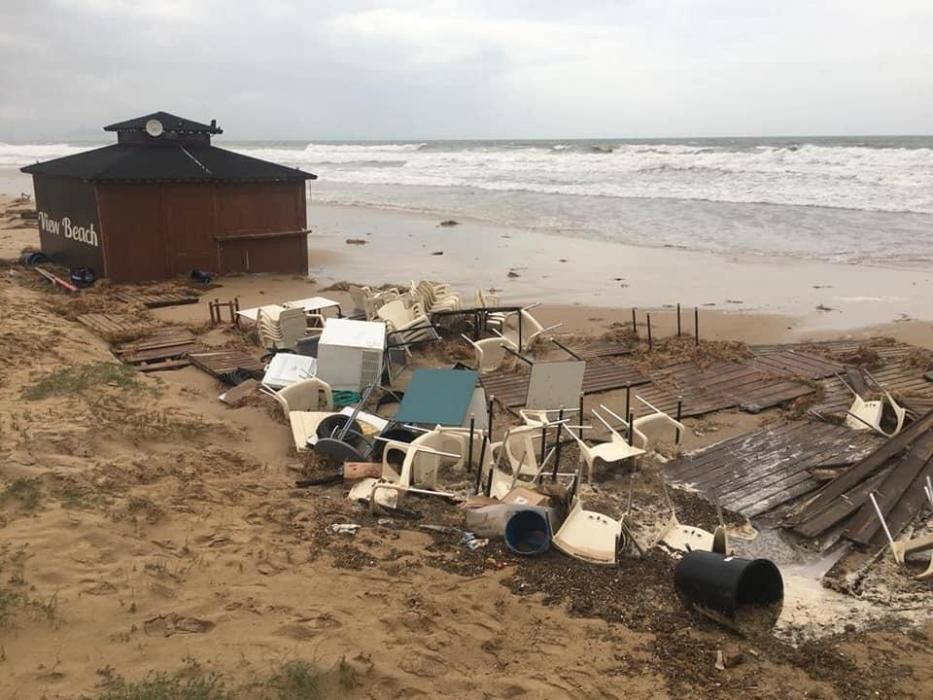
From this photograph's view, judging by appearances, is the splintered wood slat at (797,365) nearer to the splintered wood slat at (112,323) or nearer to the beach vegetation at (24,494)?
the beach vegetation at (24,494)

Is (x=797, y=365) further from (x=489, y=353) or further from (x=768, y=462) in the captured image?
(x=489, y=353)

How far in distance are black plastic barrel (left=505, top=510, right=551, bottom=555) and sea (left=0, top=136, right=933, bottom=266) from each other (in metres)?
16.2

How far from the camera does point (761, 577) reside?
4.74m

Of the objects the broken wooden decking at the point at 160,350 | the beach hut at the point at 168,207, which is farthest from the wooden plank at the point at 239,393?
the beach hut at the point at 168,207

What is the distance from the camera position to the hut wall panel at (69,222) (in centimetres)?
1463

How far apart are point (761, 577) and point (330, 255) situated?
16.5 meters

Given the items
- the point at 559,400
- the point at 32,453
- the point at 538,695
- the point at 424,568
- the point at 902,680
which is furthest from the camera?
the point at 559,400

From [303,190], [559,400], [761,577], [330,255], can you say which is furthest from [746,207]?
[761,577]

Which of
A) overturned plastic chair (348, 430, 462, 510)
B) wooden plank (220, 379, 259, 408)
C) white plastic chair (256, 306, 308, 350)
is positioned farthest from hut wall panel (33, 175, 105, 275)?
overturned plastic chair (348, 430, 462, 510)

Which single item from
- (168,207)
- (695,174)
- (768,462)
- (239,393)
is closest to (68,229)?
(168,207)

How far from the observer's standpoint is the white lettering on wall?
14.8m

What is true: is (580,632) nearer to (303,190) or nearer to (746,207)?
(303,190)

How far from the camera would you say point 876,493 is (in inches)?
248

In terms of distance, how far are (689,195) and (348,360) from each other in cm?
2807
